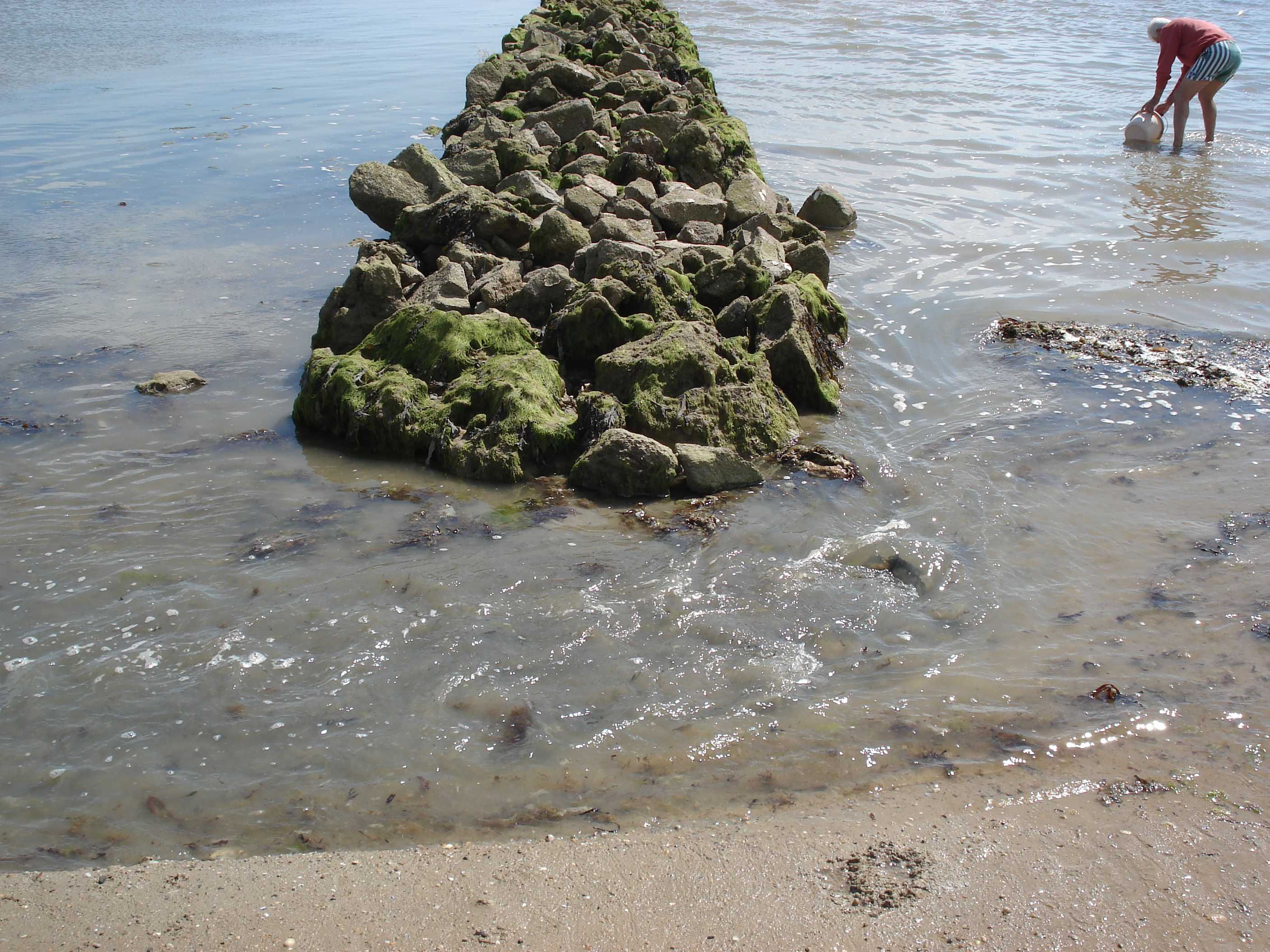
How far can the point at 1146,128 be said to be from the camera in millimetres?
13547

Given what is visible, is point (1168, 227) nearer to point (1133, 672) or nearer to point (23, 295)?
point (1133, 672)

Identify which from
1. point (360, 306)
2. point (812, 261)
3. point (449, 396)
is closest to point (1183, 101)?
point (812, 261)

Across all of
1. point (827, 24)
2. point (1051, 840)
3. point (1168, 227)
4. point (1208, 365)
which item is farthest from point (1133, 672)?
point (827, 24)

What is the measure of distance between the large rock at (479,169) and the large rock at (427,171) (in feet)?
0.70

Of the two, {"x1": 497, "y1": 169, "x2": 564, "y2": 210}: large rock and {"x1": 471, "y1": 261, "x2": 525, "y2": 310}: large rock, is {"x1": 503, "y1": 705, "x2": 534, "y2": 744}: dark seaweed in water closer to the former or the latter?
{"x1": 471, "y1": 261, "x2": 525, "y2": 310}: large rock

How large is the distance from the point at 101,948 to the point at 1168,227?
11.7m

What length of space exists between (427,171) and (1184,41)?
11.8 meters

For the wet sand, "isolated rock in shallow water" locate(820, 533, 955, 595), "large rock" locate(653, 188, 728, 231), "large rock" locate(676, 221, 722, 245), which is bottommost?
the wet sand

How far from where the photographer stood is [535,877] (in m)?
2.83

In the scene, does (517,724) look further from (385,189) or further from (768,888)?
(385,189)

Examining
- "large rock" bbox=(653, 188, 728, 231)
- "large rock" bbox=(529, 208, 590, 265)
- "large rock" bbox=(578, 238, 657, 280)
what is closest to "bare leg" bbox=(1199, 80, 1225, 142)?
"large rock" bbox=(653, 188, 728, 231)

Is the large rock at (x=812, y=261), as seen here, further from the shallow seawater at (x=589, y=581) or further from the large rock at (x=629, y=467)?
the large rock at (x=629, y=467)

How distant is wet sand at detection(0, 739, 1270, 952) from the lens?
2604mm

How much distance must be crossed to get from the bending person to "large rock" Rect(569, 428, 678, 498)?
12.4 meters
